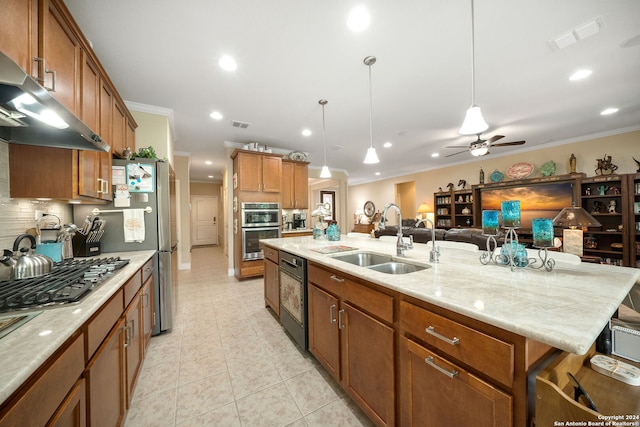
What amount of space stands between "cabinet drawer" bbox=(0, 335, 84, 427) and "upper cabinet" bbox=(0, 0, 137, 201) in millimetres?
1230

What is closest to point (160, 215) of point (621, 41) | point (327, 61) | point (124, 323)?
point (124, 323)

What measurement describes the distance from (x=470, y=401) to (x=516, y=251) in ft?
3.02

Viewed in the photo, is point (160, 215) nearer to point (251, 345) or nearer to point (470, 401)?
point (251, 345)

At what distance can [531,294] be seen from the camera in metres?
0.94

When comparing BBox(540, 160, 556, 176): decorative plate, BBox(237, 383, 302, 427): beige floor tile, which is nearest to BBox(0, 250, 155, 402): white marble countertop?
BBox(237, 383, 302, 427): beige floor tile

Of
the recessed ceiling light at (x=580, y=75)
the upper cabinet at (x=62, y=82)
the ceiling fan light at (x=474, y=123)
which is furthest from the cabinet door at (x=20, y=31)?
the recessed ceiling light at (x=580, y=75)

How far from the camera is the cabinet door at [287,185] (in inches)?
199

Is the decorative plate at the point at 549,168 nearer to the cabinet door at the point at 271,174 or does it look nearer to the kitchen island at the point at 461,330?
the kitchen island at the point at 461,330

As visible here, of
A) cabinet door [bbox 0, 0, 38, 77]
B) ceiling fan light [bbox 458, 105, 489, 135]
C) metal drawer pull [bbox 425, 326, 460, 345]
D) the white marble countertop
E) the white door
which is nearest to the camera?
the white marble countertop

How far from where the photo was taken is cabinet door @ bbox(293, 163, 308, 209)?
17.0ft

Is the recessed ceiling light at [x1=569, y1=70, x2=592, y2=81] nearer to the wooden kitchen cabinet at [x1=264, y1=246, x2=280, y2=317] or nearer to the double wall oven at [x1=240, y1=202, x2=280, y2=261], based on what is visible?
the wooden kitchen cabinet at [x1=264, y1=246, x2=280, y2=317]

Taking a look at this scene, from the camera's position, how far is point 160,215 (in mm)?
2295

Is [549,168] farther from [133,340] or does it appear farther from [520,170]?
[133,340]

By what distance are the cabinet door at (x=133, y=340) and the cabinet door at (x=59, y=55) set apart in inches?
52.4
